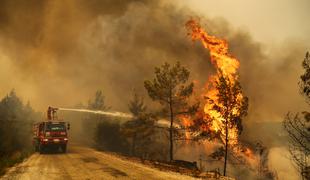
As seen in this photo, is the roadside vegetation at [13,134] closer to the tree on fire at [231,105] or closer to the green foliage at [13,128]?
the green foliage at [13,128]

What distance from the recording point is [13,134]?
165ft

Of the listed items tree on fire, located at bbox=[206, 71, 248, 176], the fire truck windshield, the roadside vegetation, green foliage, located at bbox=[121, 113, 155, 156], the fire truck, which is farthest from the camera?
green foliage, located at bbox=[121, 113, 155, 156]

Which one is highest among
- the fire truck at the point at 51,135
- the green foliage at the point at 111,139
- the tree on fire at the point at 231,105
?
the tree on fire at the point at 231,105

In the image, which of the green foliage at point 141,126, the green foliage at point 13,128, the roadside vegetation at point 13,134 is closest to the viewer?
the roadside vegetation at point 13,134

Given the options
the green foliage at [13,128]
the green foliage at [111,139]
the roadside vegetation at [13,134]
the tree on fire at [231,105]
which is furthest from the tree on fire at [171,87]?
the green foliage at [111,139]

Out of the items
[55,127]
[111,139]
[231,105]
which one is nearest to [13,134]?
[55,127]

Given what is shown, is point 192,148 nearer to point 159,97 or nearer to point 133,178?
point 159,97

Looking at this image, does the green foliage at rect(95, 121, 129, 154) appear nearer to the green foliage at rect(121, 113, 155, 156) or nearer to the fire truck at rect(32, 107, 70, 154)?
the green foliage at rect(121, 113, 155, 156)

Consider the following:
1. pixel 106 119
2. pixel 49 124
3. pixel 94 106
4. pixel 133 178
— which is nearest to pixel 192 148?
pixel 106 119

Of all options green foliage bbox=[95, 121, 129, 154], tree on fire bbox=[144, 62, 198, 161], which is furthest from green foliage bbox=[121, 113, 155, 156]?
green foliage bbox=[95, 121, 129, 154]

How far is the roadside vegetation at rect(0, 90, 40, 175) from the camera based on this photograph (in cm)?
3106

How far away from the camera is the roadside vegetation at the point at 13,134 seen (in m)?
31.1

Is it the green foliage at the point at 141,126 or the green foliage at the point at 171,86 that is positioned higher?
the green foliage at the point at 171,86

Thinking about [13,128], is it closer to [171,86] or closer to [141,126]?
[141,126]
